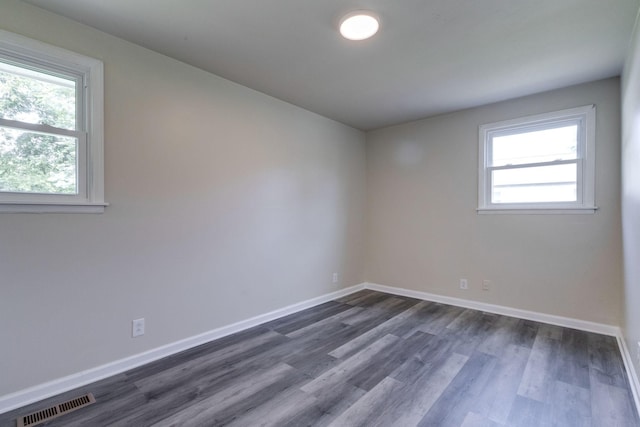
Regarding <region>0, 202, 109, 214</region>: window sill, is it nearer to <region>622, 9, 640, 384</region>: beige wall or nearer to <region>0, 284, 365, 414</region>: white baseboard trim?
<region>0, 284, 365, 414</region>: white baseboard trim

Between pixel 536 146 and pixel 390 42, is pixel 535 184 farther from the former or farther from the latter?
pixel 390 42

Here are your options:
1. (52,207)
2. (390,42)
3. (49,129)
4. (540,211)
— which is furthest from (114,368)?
(540,211)

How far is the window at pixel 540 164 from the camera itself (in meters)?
3.06

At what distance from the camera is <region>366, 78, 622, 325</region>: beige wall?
117 inches

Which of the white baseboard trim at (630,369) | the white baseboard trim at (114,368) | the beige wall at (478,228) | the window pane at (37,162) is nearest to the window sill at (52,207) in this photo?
the window pane at (37,162)

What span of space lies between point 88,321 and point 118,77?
178 cm

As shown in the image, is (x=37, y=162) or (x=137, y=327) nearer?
(x=37, y=162)

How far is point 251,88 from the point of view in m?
3.16

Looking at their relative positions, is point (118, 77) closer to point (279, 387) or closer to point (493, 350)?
point (279, 387)

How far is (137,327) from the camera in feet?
7.74

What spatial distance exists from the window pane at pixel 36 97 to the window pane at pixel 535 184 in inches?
163

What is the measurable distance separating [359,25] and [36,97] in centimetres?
218

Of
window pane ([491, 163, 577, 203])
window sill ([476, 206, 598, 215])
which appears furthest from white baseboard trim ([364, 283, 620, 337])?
window pane ([491, 163, 577, 203])

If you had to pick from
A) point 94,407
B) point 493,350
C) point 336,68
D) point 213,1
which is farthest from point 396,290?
point 213,1
